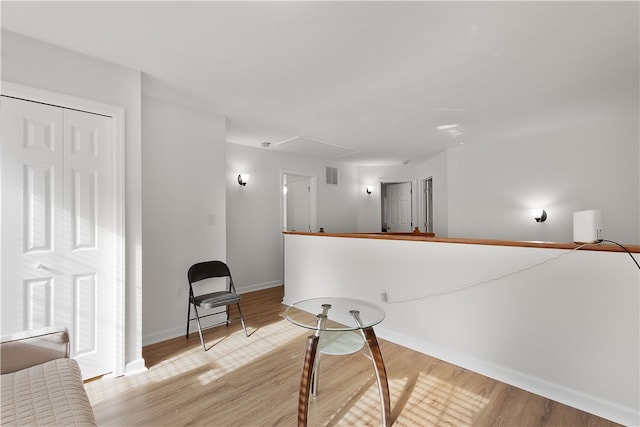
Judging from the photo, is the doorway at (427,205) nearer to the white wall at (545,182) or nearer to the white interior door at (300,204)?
the white wall at (545,182)

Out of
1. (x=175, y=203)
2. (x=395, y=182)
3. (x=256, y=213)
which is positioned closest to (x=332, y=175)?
(x=395, y=182)

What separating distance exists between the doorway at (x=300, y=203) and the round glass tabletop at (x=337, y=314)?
3.45 metres

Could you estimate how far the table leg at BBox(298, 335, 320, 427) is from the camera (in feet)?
5.59

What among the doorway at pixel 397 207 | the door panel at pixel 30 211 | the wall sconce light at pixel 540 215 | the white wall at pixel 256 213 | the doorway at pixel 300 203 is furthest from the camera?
the doorway at pixel 397 207

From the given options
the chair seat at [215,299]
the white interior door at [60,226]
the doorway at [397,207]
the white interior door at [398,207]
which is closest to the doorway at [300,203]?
the doorway at [397,207]

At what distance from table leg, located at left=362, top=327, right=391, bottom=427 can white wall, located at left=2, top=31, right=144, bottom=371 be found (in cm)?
199

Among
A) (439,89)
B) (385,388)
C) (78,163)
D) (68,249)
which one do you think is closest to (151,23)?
(78,163)

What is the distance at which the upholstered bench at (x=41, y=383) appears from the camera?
3.94 ft

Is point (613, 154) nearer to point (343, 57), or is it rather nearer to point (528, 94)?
point (528, 94)

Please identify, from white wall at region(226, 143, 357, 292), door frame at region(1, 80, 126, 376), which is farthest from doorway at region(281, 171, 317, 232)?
door frame at region(1, 80, 126, 376)

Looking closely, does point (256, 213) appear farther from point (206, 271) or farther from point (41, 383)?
point (41, 383)

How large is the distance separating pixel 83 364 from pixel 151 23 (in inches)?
100

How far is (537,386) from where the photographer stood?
216 cm

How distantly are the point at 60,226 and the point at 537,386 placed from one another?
12.2 feet
